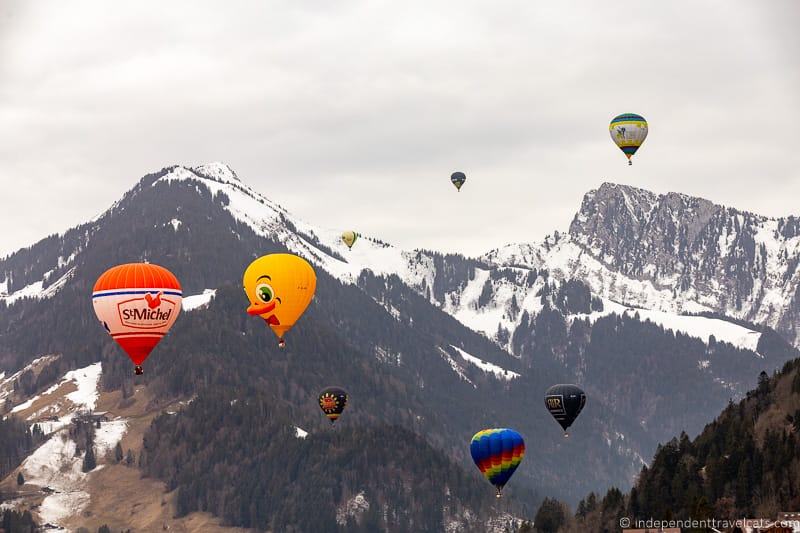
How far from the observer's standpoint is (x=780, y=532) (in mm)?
192875

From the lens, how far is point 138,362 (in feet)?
Result: 647

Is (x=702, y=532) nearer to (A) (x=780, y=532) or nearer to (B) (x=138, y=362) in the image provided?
(A) (x=780, y=532)

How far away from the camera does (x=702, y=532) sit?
192250mm

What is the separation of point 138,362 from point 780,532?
80.6 metres

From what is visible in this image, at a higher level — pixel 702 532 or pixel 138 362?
pixel 138 362

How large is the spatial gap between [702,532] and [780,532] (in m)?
9.51

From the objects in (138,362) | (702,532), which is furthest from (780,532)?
(138,362)

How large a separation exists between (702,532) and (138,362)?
71442 mm

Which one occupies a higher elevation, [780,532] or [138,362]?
[138,362]
